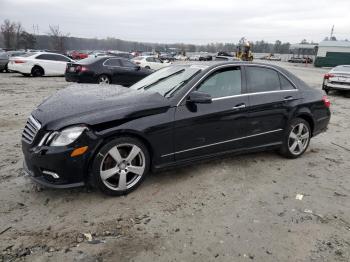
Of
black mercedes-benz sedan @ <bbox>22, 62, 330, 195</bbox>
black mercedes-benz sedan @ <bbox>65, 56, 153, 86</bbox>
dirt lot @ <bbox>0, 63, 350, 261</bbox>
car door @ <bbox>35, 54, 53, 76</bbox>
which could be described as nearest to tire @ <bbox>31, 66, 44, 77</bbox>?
car door @ <bbox>35, 54, 53, 76</bbox>

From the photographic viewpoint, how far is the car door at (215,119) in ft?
12.6

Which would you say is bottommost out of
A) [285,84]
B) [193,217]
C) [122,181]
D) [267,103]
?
[193,217]

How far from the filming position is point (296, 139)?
5.08 m

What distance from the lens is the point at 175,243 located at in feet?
9.41

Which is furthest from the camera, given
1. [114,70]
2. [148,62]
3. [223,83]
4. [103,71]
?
[148,62]

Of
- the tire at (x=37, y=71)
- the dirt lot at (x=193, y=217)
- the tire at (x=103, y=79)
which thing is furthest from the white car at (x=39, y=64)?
the dirt lot at (x=193, y=217)

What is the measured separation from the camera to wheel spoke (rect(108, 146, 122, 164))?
343 cm

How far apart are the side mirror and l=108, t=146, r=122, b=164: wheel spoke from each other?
1.11 metres

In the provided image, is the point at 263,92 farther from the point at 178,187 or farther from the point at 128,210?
the point at 128,210

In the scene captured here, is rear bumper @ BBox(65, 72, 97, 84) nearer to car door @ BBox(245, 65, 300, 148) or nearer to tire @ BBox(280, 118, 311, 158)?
car door @ BBox(245, 65, 300, 148)

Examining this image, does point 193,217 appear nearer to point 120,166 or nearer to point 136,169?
point 136,169

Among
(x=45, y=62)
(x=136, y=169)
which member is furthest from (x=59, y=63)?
(x=136, y=169)

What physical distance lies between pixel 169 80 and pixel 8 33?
2870 inches

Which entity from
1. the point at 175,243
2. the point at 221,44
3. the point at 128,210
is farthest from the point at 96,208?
the point at 221,44
